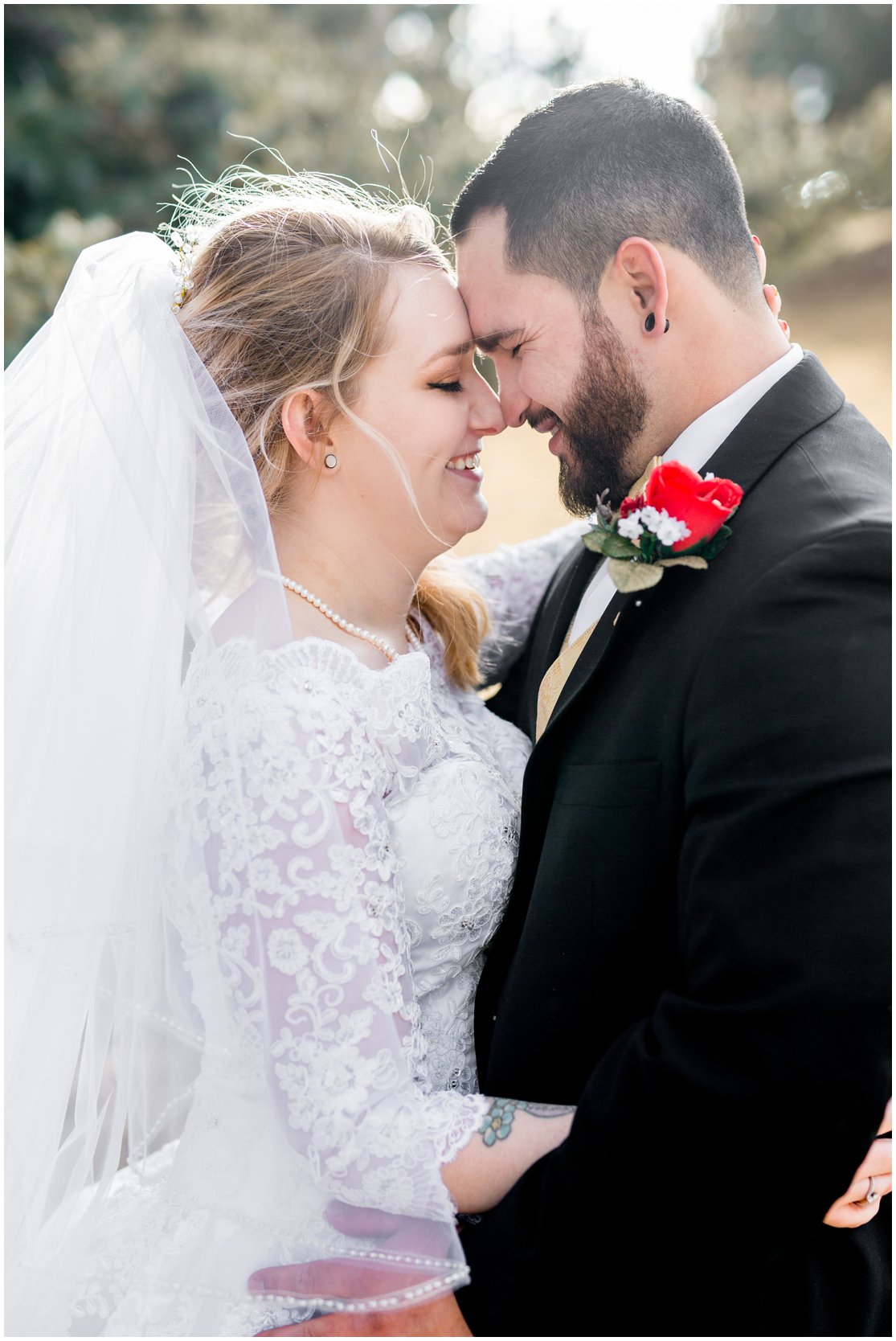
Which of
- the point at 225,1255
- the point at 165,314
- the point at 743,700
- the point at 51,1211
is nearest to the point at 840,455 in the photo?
the point at 743,700

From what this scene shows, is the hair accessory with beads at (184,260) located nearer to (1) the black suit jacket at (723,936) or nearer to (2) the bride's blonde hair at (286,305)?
(2) the bride's blonde hair at (286,305)

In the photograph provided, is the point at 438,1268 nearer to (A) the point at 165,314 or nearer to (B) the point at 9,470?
(B) the point at 9,470

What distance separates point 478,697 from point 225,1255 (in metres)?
1.42

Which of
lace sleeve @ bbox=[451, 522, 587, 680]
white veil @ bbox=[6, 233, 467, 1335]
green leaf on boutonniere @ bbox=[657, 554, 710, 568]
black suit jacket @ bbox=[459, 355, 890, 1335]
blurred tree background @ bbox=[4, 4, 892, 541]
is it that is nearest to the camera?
black suit jacket @ bbox=[459, 355, 890, 1335]

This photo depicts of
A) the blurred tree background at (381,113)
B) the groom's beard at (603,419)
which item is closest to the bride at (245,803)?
the groom's beard at (603,419)

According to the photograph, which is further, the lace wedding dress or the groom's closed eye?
the groom's closed eye

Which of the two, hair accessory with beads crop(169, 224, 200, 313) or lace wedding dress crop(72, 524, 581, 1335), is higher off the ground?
hair accessory with beads crop(169, 224, 200, 313)

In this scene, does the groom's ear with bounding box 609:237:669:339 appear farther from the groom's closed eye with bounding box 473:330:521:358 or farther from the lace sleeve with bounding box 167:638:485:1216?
the lace sleeve with bounding box 167:638:485:1216

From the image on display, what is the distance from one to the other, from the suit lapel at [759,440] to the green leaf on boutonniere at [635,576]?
5.7 inches

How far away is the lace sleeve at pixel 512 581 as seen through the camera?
3129mm

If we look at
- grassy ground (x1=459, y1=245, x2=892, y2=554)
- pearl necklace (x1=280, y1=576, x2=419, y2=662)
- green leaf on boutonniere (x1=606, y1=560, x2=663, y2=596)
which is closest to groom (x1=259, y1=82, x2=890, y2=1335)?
green leaf on boutonniere (x1=606, y1=560, x2=663, y2=596)

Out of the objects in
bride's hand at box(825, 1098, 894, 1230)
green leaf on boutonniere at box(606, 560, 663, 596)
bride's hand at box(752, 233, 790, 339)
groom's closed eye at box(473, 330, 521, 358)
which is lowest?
bride's hand at box(825, 1098, 894, 1230)

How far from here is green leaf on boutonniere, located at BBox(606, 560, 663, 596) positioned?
1825 mm

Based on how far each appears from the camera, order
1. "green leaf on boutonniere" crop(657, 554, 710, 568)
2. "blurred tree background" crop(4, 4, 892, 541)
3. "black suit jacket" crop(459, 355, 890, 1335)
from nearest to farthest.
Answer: "black suit jacket" crop(459, 355, 890, 1335)
"green leaf on boutonniere" crop(657, 554, 710, 568)
"blurred tree background" crop(4, 4, 892, 541)
